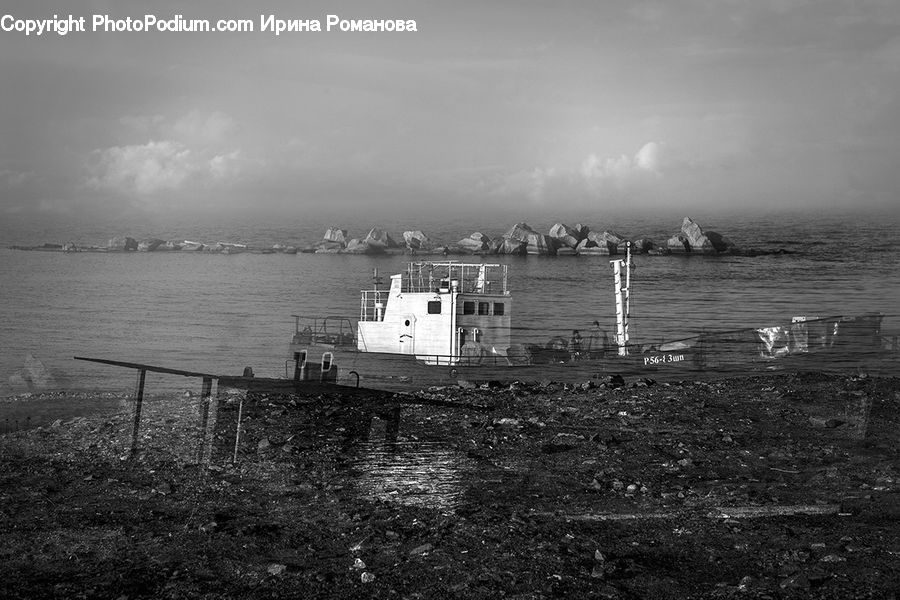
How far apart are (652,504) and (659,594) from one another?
2.58m

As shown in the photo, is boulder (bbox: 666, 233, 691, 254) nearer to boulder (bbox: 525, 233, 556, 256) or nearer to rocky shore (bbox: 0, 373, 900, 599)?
boulder (bbox: 525, 233, 556, 256)

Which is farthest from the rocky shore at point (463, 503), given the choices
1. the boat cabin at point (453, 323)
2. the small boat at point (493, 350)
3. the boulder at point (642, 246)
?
the boulder at point (642, 246)

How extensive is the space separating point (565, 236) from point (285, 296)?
51039mm

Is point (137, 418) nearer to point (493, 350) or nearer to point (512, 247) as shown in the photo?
point (493, 350)

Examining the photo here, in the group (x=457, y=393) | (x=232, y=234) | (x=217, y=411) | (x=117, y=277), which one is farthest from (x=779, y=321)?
(x=232, y=234)

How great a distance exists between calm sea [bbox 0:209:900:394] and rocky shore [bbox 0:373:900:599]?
553 inches

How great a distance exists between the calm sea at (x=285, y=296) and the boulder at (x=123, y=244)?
5283 millimetres

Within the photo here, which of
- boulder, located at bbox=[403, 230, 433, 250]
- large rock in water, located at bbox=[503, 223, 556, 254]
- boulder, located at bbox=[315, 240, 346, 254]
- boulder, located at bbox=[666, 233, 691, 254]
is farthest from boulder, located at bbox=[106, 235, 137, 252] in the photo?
boulder, located at bbox=[666, 233, 691, 254]

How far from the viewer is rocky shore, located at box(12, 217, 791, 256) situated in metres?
106

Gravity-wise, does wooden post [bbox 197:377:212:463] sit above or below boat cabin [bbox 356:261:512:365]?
below

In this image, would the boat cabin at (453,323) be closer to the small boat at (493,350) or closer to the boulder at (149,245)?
the small boat at (493,350)

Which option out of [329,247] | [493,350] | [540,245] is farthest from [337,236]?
[493,350]

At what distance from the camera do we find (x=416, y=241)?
11856cm

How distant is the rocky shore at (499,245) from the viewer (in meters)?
106
